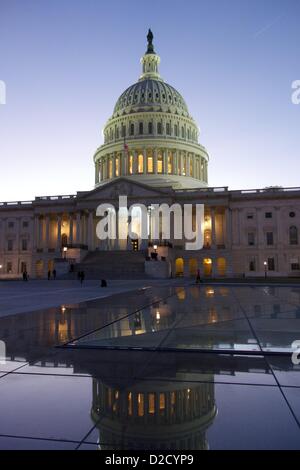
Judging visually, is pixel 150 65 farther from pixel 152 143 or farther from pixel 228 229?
pixel 228 229

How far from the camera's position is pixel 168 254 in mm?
68312

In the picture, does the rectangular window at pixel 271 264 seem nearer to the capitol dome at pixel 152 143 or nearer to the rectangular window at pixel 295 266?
the rectangular window at pixel 295 266

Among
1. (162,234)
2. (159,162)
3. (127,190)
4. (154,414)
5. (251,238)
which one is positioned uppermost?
(159,162)

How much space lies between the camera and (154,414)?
4.04 metres

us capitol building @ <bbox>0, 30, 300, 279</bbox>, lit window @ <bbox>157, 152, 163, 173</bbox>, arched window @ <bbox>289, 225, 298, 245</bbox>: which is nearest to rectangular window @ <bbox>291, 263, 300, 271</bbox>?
us capitol building @ <bbox>0, 30, 300, 279</bbox>

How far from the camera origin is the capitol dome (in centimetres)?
9462

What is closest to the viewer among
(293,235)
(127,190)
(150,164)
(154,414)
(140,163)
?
(154,414)

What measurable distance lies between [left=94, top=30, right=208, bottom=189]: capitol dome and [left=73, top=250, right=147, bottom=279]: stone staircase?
28.3 m

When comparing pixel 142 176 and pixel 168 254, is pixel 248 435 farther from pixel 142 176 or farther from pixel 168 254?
pixel 142 176

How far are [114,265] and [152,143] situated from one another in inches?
1845

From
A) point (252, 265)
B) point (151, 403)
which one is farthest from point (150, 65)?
point (151, 403)

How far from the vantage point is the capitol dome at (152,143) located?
94625 millimetres

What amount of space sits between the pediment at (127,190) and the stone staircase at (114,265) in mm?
13134

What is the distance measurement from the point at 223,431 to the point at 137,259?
59.8 m
